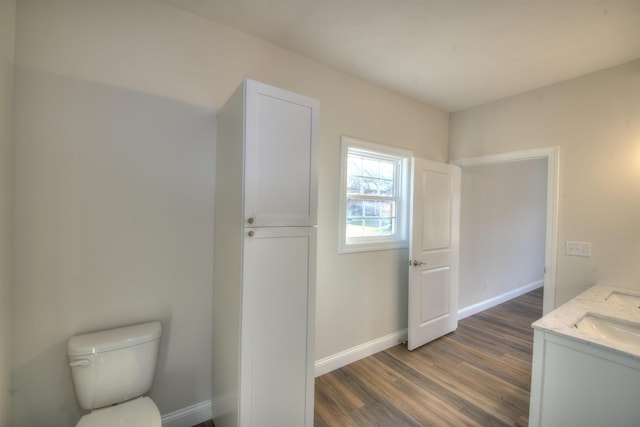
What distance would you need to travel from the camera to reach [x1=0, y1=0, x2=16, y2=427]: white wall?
117 cm

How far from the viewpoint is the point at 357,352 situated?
8.29 feet

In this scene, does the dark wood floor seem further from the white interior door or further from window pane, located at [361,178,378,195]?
window pane, located at [361,178,378,195]

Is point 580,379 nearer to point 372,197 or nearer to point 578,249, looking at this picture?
point 578,249

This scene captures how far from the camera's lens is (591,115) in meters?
2.31

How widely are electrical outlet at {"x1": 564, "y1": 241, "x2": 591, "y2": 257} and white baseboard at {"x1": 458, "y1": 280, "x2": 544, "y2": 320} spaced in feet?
4.85

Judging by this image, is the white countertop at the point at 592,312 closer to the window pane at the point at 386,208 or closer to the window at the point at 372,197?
the window at the point at 372,197

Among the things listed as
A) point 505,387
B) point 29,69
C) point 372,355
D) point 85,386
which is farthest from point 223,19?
point 505,387

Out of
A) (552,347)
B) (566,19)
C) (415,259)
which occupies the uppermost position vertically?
(566,19)

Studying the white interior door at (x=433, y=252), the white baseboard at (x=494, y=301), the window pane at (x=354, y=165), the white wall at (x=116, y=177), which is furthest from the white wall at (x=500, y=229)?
the white wall at (x=116, y=177)

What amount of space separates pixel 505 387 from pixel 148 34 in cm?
363

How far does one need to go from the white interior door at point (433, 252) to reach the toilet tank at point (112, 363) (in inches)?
90.9

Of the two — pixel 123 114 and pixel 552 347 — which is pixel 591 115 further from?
pixel 123 114

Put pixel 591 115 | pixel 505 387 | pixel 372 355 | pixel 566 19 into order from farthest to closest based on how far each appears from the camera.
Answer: pixel 372 355
pixel 591 115
pixel 505 387
pixel 566 19

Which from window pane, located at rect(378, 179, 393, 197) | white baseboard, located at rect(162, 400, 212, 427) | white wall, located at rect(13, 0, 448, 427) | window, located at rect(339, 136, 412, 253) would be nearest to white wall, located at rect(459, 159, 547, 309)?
window, located at rect(339, 136, 412, 253)
